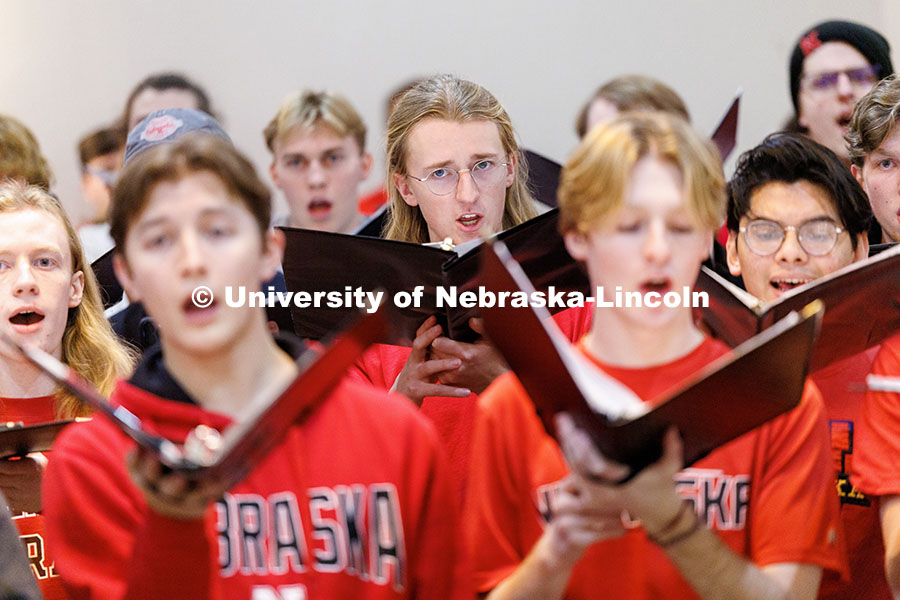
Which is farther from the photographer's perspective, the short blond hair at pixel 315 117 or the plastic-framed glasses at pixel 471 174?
the short blond hair at pixel 315 117

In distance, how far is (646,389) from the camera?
139 cm

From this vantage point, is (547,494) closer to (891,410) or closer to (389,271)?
(389,271)

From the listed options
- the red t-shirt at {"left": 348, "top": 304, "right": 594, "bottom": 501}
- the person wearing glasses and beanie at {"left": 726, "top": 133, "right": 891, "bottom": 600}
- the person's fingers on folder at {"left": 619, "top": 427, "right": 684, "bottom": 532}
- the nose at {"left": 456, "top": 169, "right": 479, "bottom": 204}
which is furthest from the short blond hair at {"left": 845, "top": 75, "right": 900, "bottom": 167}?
the person's fingers on folder at {"left": 619, "top": 427, "right": 684, "bottom": 532}

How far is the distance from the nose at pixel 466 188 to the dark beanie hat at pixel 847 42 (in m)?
1.58

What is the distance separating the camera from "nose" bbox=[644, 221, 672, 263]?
1.33 m

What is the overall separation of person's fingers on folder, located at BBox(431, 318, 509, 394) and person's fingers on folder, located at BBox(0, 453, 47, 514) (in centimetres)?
66

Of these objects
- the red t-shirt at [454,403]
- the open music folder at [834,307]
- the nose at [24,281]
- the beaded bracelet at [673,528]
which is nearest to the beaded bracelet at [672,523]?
the beaded bracelet at [673,528]

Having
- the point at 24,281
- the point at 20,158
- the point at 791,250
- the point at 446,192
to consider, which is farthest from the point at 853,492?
the point at 20,158

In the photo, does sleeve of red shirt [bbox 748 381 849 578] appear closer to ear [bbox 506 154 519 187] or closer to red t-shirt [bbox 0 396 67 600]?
ear [bbox 506 154 519 187]

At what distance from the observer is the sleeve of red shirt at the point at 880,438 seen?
1.71 meters

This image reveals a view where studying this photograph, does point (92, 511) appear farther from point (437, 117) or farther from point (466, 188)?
point (437, 117)

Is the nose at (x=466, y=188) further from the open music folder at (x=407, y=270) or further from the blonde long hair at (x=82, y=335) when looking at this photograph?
the blonde long hair at (x=82, y=335)

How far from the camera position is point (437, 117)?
2.14m

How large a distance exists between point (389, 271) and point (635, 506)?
679mm
